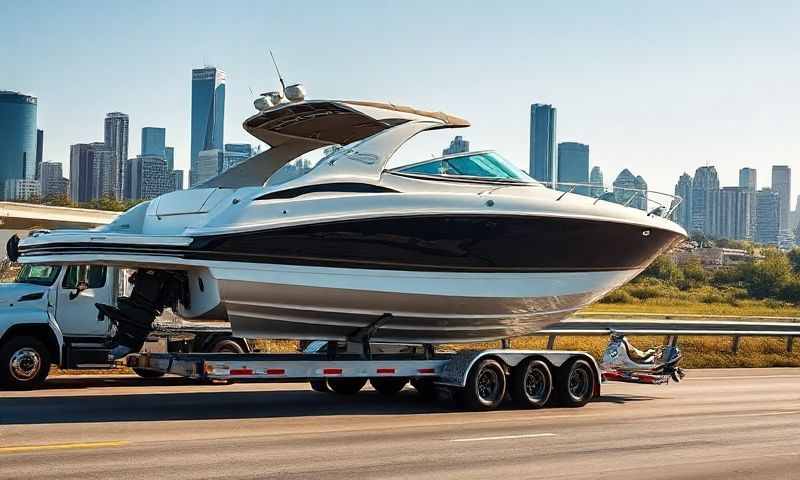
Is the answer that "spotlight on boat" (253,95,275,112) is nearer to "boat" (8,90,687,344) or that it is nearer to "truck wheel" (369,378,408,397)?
"boat" (8,90,687,344)

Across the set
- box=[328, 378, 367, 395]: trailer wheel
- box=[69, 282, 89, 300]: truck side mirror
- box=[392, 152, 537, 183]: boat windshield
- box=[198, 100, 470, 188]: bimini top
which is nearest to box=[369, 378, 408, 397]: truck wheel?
box=[328, 378, 367, 395]: trailer wheel

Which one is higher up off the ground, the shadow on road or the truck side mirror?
the truck side mirror

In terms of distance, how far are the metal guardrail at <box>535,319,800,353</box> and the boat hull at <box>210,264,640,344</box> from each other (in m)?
4.86

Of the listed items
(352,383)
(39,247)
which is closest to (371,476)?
(39,247)

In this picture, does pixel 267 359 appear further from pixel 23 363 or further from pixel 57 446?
pixel 57 446

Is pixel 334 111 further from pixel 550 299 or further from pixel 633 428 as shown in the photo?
pixel 633 428

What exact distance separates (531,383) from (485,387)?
0.90 metres

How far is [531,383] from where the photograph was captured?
1549 centimetres

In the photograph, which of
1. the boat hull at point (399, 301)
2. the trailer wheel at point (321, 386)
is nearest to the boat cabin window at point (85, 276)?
the boat hull at point (399, 301)

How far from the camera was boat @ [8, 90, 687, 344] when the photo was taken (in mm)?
13539

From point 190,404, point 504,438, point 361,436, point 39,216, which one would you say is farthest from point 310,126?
point 39,216

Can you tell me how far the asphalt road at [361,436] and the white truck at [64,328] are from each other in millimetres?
486

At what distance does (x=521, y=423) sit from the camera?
44.7 feet

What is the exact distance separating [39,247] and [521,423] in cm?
655
